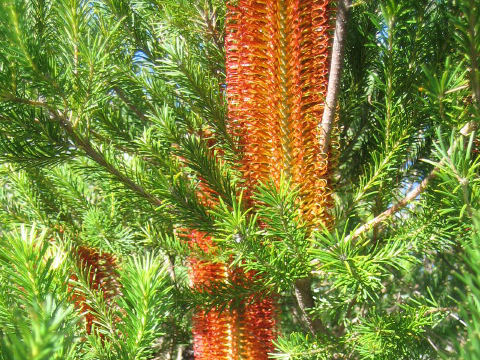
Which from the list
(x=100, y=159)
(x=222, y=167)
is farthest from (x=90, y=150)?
(x=222, y=167)

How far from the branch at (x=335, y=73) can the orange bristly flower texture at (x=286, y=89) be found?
0.05 ft

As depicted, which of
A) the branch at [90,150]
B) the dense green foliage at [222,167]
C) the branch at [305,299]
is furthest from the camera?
the branch at [305,299]

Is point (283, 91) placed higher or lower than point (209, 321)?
higher

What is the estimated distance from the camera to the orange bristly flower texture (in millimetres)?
733

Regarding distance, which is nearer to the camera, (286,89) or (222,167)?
(286,89)

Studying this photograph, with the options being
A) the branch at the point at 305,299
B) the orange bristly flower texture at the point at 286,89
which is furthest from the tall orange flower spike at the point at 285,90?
the branch at the point at 305,299

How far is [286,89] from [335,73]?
8 centimetres

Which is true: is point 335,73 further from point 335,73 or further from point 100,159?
point 100,159

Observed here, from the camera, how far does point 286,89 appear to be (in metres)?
0.74

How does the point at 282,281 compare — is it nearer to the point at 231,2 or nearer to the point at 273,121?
the point at 273,121

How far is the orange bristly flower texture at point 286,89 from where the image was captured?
733 millimetres

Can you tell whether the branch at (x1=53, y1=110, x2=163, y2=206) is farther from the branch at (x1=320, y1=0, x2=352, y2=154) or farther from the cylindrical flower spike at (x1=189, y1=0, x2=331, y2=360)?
the branch at (x1=320, y1=0, x2=352, y2=154)

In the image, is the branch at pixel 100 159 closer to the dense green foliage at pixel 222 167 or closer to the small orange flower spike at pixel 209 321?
the dense green foliage at pixel 222 167

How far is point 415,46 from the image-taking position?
0.72 meters
